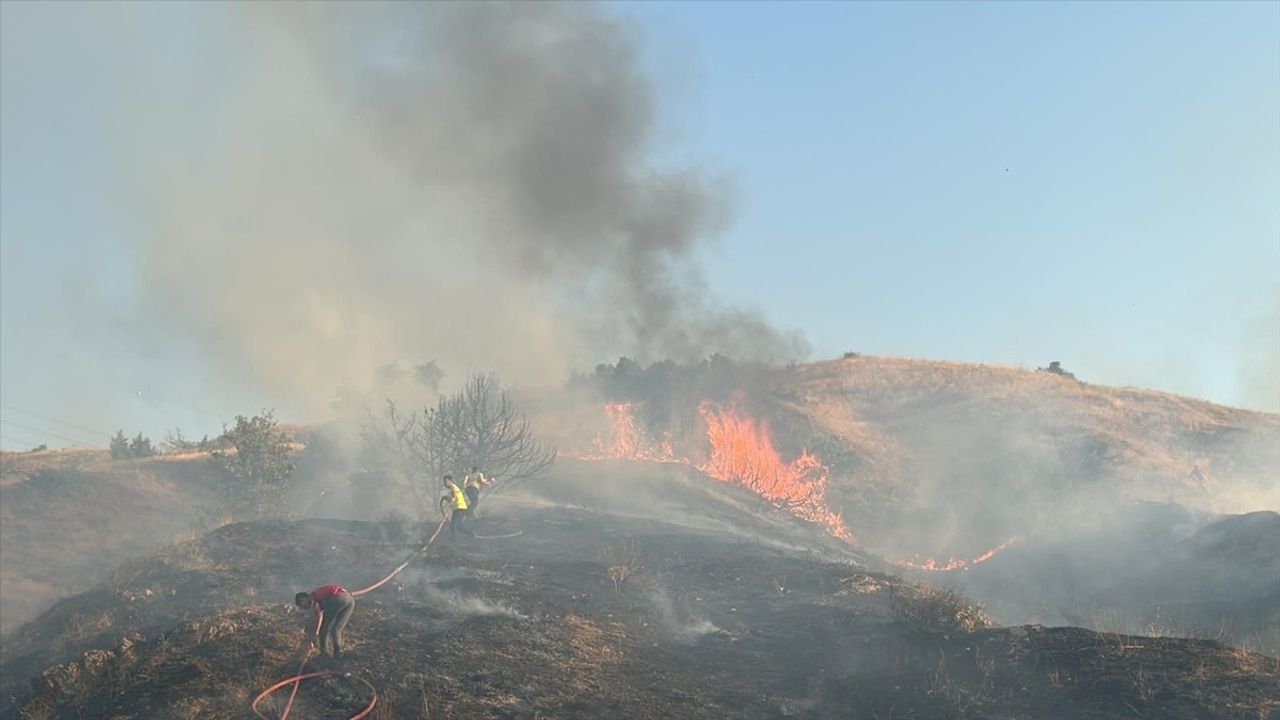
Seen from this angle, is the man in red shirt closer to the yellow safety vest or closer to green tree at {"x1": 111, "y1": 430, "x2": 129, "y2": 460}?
the yellow safety vest

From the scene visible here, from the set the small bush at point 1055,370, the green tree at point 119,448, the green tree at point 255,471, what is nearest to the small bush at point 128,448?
the green tree at point 119,448

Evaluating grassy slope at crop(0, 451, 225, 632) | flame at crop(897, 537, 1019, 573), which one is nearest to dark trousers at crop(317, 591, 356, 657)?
grassy slope at crop(0, 451, 225, 632)

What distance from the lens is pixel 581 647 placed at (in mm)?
13234

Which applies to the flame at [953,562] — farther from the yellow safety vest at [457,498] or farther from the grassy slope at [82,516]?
the grassy slope at [82,516]

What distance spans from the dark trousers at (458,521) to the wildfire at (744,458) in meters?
18.1

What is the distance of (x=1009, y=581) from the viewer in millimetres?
28484

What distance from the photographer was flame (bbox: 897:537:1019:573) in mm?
33009

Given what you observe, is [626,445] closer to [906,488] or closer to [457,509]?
[906,488]

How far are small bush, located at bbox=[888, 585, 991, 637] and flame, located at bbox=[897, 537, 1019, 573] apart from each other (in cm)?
1971

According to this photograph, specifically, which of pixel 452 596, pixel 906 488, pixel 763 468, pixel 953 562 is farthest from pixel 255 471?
pixel 906 488

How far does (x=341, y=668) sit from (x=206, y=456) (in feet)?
115

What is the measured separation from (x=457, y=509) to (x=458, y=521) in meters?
0.61

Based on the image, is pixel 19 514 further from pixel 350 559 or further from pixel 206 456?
pixel 350 559

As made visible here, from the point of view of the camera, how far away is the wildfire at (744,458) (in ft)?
129
